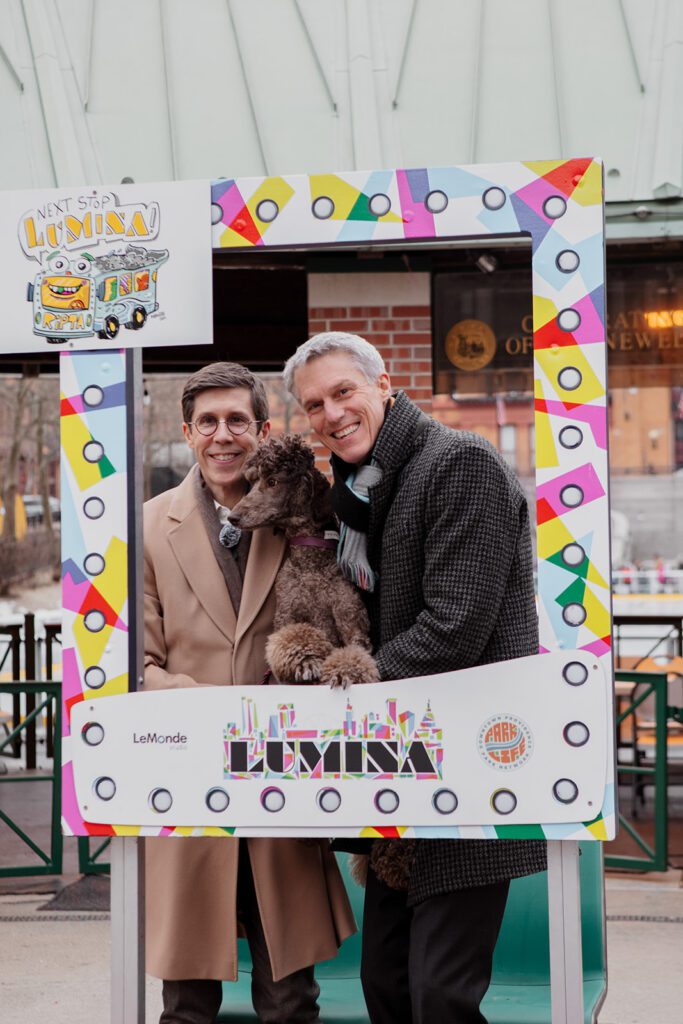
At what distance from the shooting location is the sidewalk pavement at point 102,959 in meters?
4.15

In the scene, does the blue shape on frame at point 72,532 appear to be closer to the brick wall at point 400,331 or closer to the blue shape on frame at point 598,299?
the blue shape on frame at point 598,299

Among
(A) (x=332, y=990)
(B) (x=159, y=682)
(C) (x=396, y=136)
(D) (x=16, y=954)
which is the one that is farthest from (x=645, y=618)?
(B) (x=159, y=682)

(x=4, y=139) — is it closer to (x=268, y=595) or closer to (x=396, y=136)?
(x=396, y=136)

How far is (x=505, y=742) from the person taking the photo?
2.31 meters

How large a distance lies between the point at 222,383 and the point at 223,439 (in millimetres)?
131

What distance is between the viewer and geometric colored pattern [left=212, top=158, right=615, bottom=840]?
90.4 inches

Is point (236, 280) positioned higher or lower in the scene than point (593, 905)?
higher

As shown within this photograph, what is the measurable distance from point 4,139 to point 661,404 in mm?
4692

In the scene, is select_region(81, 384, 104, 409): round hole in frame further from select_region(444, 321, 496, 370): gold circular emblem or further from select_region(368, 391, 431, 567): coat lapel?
select_region(444, 321, 496, 370): gold circular emblem

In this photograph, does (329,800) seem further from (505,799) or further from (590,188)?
(590,188)

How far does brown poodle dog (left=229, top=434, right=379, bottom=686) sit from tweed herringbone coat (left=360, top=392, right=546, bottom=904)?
7 centimetres

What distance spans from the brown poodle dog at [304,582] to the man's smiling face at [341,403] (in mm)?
158

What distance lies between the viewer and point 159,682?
101 inches

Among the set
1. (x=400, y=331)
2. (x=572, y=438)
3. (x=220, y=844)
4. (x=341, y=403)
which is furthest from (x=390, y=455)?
(x=400, y=331)
